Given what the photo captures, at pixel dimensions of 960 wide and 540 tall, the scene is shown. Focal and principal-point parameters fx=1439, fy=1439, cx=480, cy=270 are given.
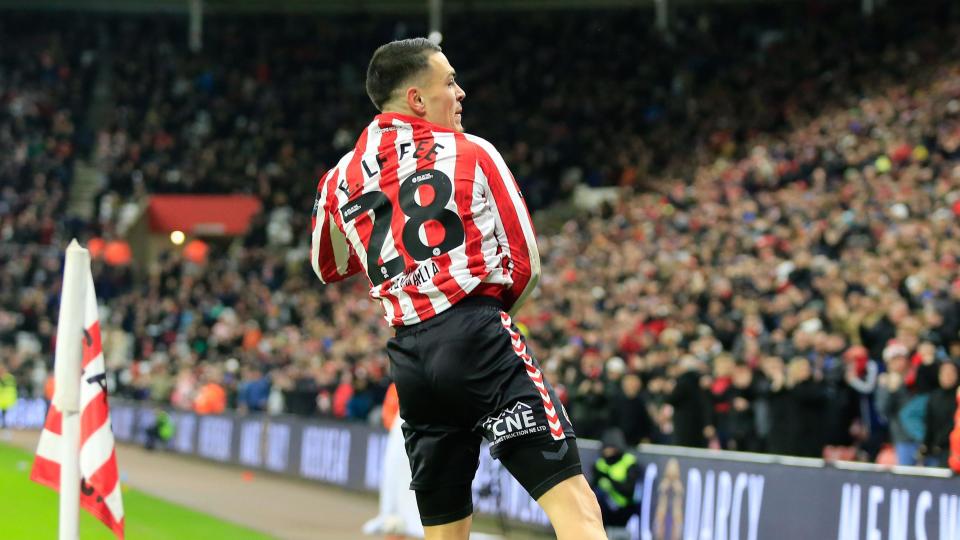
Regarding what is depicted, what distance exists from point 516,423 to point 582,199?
27.9 metres

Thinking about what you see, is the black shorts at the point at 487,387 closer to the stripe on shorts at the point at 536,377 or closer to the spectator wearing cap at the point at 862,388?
the stripe on shorts at the point at 536,377

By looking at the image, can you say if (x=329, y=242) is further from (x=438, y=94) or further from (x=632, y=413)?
(x=632, y=413)

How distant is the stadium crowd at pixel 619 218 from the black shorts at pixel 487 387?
25.8ft

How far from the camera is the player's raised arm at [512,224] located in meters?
4.38

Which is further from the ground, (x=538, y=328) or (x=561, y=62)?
(x=561, y=62)

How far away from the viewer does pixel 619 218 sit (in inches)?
1009

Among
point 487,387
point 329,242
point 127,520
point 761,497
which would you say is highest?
point 329,242

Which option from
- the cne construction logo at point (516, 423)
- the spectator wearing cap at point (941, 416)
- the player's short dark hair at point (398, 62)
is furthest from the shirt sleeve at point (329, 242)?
the spectator wearing cap at point (941, 416)

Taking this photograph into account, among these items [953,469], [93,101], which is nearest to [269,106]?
[93,101]

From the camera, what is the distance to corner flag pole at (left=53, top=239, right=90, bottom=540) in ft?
20.2

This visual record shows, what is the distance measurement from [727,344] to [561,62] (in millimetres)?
22664

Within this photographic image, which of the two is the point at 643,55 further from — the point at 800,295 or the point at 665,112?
the point at 800,295

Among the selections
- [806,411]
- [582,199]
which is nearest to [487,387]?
[806,411]

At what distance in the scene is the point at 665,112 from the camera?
33.7 metres
